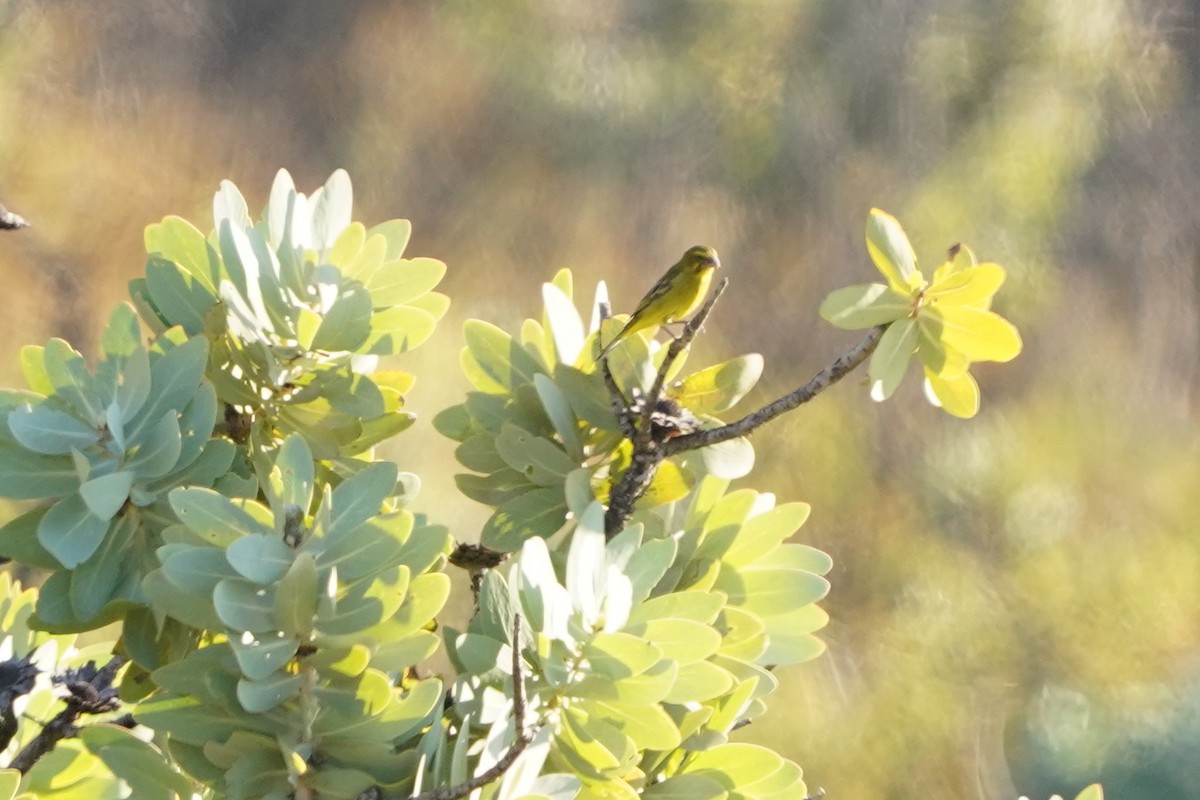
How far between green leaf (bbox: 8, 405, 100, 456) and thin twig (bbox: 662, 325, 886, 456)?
0.54 ft

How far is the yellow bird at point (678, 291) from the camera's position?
680mm

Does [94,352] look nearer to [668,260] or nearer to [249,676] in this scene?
[668,260]

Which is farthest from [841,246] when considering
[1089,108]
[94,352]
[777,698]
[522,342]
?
[522,342]

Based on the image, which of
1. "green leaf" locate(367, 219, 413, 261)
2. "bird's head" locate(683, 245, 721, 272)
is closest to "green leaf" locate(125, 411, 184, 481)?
"green leaf" locate(367, 219, 413, 261)

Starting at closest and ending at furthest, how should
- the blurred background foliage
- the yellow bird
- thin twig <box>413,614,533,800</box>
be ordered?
thin twig <box>413,614,533,800</box> → the yellow bird → the blurred background foliage

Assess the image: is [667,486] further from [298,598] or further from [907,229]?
[907,229]

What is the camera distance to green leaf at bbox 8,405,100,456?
318 mm

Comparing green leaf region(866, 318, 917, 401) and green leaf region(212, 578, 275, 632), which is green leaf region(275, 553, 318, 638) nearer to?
green leaf region(212, 578, 275, 632)

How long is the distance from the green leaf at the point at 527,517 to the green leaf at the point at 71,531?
0.11m

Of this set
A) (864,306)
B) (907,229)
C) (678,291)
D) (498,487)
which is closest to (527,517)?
(498,487)

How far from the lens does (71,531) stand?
1.05ft

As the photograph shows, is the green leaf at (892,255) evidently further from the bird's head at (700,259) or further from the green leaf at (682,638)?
the bird's head at (700,259)

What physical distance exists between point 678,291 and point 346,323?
1.27ft

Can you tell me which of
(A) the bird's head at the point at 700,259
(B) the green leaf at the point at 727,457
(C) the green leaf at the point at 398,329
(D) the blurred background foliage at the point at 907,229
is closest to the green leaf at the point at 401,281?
(C) the green leaf at the point at 398,329
